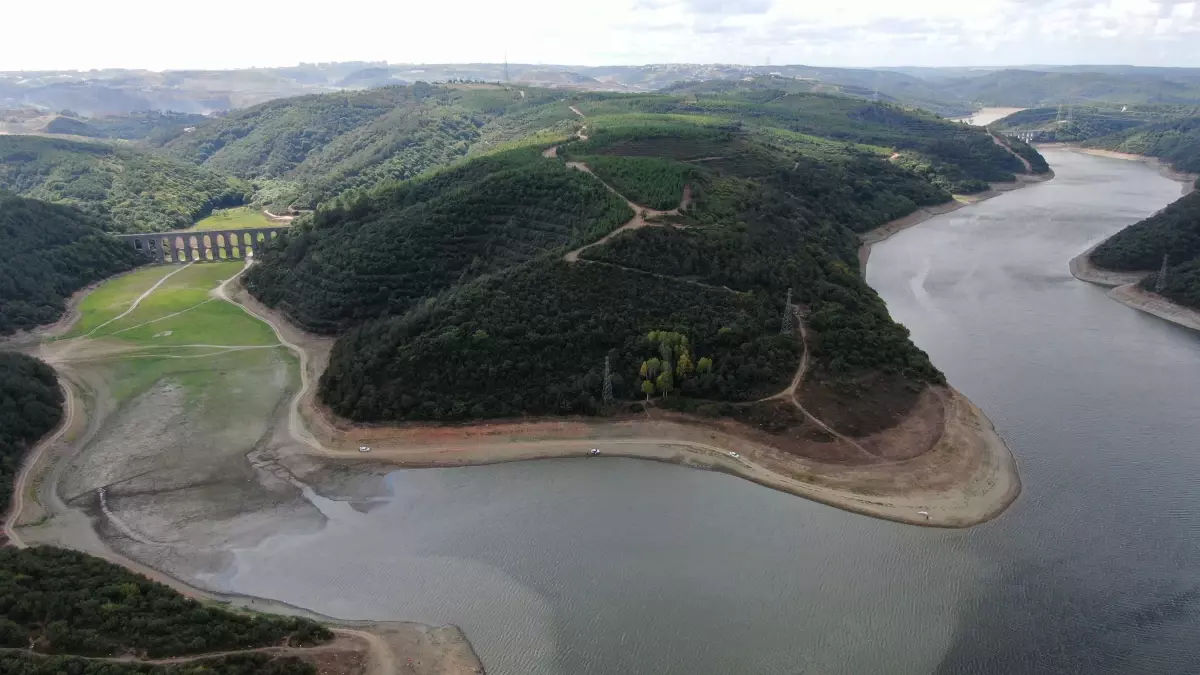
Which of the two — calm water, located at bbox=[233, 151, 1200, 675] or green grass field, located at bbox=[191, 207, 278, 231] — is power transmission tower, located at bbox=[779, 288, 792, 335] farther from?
green grass field, located at bbox=[191, 207, 278, 231]

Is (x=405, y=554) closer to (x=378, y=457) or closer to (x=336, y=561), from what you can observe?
(x=336, y=561)

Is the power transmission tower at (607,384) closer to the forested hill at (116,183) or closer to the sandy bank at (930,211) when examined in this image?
the sandy bank at (930,211)

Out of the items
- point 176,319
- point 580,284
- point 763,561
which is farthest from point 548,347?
point 176,319

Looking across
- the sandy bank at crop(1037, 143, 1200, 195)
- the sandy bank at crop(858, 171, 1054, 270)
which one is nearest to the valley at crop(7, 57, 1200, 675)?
the sandy bank at crop(858, 171, 1054, 270)

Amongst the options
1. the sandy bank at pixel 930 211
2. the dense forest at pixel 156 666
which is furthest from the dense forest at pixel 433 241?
the dense forest at pixel 156 666

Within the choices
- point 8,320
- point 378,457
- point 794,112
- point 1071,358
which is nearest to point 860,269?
point 1071,358
